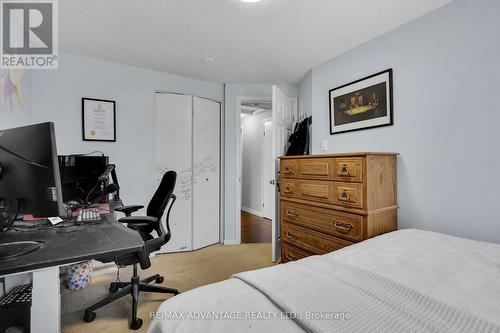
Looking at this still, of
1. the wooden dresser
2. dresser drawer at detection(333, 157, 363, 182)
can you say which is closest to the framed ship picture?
the wooden dresser

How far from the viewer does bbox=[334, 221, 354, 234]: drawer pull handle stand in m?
1.82

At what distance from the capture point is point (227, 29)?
83.0 inches

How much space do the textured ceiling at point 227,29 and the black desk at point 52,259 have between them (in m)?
1.64

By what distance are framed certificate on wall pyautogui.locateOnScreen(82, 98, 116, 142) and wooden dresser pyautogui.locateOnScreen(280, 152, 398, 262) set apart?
214cm

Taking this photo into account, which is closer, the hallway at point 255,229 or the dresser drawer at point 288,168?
the dresser drawer at point 288,168

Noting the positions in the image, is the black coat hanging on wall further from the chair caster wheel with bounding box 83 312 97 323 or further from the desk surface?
the chair caster wheel with bounding box 83 312 97 323

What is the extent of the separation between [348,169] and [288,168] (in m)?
0.71

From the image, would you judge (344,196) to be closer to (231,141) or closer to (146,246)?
(146,246)

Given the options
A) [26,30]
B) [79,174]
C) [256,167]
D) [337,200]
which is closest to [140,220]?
[79,174]

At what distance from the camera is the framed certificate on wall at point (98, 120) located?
8.99 feet

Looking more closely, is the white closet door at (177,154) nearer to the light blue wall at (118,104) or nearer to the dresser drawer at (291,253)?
the light blue wall at (118,104)

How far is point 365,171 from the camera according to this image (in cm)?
173

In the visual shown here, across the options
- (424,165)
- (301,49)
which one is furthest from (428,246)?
(301,49)

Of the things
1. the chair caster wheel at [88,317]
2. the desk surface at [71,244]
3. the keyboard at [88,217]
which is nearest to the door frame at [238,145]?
the chair caster wheel at [88,317]
